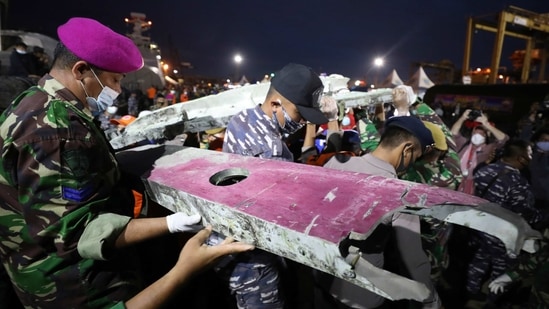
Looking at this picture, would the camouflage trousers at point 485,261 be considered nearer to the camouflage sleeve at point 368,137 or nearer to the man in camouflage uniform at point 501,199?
the man in camouflage uniform at point 501,199

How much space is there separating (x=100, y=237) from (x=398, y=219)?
74.9 inches

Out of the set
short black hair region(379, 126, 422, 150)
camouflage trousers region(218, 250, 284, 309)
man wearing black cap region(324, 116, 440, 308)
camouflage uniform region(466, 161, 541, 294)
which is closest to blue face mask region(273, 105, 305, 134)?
man wearing black cap region(324, 116, 440, 308)

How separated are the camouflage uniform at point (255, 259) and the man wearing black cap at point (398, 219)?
0.53 meters

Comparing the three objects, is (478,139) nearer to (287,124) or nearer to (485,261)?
(485,261)

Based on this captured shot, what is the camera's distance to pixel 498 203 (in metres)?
3.75

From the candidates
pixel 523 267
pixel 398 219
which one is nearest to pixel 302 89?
pixel 398 219

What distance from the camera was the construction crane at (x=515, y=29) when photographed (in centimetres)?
1998

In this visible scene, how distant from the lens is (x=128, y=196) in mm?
1811

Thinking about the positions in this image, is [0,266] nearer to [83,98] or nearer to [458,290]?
[83,98]

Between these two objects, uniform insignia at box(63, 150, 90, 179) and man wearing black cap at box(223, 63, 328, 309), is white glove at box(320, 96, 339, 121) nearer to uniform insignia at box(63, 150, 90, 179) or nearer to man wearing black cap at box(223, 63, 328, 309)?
man wearing black cap at box(223, 63, 328, 309)

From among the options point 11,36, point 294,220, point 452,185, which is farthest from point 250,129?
point 11,36

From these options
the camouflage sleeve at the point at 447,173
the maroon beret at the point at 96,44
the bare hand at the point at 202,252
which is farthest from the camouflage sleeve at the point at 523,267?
the maroon beret at the point at 96,44

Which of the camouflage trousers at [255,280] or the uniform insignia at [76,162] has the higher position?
the uniform insignia at [76,162]

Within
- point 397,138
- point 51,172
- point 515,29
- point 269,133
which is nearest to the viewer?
point 51,172
